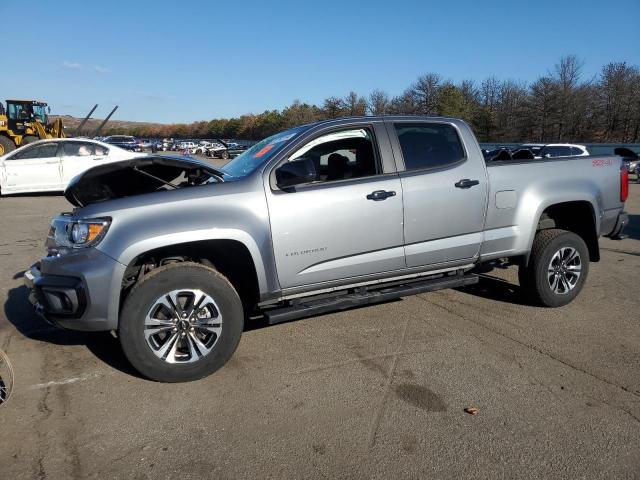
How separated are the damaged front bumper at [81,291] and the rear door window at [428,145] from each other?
2.58 m

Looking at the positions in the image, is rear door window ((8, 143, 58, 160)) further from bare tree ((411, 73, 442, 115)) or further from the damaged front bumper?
bare tree ((411, 73, 442, 115))

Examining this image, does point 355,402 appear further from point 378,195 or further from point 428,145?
point 428,145

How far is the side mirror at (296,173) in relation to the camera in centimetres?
381

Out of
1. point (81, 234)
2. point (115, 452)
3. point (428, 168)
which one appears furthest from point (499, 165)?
point (115, 452)

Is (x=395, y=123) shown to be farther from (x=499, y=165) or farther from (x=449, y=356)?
(x=449, y=356)

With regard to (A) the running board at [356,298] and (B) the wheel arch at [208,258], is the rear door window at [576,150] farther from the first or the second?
(B) the wheel arch at [208,258]

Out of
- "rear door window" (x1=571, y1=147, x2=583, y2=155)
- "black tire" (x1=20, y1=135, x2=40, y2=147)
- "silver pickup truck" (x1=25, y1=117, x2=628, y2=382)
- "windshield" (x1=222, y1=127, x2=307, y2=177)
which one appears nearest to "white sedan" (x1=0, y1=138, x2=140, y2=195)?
"windshield" (x1=222, y1=127, x2=307, y2=177)

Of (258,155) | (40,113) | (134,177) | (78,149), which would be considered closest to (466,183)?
(258,155)

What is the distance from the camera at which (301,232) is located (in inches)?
151

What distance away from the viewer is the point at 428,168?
446cm

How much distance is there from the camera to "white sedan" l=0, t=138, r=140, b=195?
13672mm

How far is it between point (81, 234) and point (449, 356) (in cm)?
291

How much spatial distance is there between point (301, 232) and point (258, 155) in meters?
0.95

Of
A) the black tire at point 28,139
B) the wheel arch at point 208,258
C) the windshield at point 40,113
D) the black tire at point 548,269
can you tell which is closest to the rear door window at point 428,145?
the black tire at point 548,269
